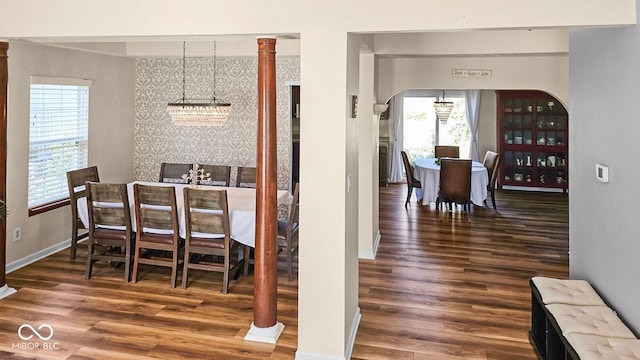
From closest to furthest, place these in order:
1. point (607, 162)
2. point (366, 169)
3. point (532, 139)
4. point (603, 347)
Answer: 1. point (603, 347)
2. point (607, 162)
3. point (366, 169)
4. point (532, 139)

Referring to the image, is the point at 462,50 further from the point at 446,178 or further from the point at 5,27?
the point at 5,27

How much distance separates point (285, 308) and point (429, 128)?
26.8ft

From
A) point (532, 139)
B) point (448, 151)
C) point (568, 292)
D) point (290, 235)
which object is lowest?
point (568, 292)

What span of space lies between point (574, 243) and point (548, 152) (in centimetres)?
717

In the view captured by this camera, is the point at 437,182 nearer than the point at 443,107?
Yes

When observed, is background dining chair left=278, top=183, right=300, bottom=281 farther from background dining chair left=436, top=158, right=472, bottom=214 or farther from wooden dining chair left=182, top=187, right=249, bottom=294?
background dining chair left=436, top=158, right=472, bottom=214

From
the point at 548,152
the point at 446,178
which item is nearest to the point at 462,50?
the point at 446,178

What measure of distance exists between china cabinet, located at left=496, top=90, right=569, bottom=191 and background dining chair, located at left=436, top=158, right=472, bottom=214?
332 cm

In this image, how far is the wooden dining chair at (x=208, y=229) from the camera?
165 inches

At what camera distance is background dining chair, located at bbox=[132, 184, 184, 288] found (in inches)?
170

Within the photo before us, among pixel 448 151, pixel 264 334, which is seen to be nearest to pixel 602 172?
pixel 264 334

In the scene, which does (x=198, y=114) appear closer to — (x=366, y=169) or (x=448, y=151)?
(x=366, y=169)

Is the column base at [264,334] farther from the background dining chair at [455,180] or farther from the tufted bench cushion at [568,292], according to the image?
the background dining chair at [455,180]

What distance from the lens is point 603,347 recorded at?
7.72 feet
